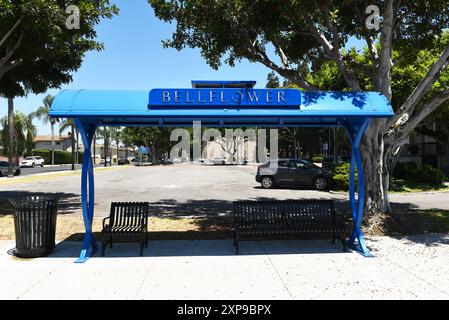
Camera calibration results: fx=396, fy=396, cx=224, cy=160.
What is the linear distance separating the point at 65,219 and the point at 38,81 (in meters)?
6.47

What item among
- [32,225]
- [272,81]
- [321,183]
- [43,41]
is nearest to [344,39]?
[321,183]

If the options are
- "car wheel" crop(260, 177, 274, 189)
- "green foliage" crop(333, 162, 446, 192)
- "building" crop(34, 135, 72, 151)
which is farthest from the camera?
"building" crop(34, 135, 72, 151)

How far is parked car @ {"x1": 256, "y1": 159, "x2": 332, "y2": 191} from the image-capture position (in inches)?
770

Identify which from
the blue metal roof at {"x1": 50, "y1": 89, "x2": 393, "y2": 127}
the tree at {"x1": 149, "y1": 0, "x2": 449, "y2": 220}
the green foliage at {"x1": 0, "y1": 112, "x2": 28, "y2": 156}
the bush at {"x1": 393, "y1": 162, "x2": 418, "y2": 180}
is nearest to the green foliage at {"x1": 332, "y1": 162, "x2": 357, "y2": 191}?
the bush at {"x1": 393, "y1": 162, "x2": 418, "y2": 180}

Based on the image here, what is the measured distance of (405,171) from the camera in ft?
72.0

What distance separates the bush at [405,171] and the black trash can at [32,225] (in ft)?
63.6

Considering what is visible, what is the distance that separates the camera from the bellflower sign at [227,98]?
7.01 metres

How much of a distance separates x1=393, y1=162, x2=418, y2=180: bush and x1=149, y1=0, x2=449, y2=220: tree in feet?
32.1

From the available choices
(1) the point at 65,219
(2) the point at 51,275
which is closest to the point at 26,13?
(1) the point at 65,219

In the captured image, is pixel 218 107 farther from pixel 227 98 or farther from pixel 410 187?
pixel 410 187

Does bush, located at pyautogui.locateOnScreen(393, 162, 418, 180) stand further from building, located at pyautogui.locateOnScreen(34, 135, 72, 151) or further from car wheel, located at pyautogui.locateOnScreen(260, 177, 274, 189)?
building, located at pyautogui.locateOnScreen(34, 135, 72, 151)

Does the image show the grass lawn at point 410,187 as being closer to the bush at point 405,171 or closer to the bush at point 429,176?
the bush at point 429,176
